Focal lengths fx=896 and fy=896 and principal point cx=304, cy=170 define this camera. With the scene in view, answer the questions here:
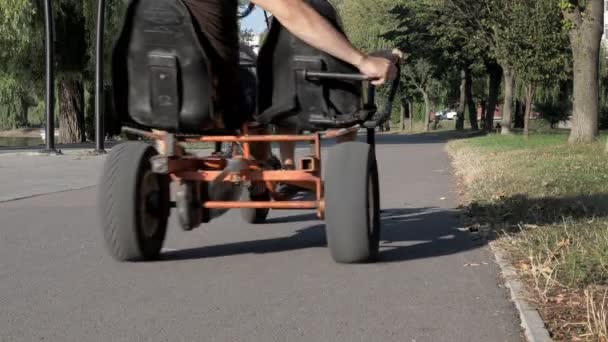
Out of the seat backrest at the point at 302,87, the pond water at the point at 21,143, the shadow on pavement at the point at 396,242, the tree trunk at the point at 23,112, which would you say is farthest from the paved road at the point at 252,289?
the tree trunk at the point at 23,112

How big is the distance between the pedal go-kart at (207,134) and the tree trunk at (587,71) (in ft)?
56.3

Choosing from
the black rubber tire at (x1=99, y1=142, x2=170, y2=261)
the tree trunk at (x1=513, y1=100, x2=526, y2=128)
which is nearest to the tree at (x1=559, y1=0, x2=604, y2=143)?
the black rubber tire at (x1=99, y1=142, x2=170, y2=261)

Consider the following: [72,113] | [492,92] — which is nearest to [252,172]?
[72,113]

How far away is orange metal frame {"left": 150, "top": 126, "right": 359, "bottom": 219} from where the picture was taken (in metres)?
5.73

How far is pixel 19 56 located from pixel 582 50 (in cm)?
1659

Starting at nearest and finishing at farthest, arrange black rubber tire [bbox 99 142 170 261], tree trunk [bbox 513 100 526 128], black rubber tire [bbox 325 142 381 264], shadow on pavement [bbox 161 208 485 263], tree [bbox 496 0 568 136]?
black rubber tire [bbox 325 142 381 264]
black rubber tire [bbox 99 142 170 261]
shadow on pavement [bbox 161 208 485 263]
tree [bbox 496 0 568 136]
tree trunk [bbox 513 100 526 128]

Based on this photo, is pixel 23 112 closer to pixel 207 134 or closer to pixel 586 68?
pixel 586 68

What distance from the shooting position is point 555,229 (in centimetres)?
653

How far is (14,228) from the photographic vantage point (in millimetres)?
7934

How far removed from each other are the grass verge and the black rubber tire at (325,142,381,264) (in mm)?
954

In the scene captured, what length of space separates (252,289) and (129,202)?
1.06m

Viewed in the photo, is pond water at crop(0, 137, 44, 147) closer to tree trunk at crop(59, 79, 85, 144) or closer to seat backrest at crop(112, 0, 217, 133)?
tree trunk at crop(59, 79, 85, 144)

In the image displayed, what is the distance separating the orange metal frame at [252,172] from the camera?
573 cm

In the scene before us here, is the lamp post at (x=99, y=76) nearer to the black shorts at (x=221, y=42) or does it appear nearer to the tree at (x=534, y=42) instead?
the tree at (x=534, y=42)
